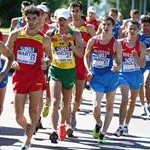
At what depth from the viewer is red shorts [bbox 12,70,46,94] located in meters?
7.96

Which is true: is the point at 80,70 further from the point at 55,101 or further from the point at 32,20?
the point at 32,20

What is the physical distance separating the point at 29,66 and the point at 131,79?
2.52 m

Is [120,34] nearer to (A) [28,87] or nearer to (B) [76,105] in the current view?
(B) [76,105]

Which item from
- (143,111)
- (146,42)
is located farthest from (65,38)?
(143,111)

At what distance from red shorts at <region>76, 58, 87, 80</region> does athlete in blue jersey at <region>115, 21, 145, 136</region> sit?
615mm

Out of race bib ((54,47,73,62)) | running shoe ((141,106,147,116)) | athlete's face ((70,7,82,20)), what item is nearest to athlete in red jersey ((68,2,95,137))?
athlete's face ((70,7,82,20))

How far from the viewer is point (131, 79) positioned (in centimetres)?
1000

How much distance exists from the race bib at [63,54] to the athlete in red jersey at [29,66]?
89 centimetres

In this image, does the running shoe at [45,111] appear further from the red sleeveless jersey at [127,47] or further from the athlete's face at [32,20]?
the athlete's face at [32,20]

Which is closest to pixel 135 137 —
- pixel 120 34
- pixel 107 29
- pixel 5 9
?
pixel 107 29

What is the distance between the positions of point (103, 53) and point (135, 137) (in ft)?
5.22

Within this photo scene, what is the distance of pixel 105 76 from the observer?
928cm

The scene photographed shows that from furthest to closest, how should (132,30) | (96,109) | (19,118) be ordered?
A: 1. (132,30)
2. (96,109)
3. (19,118)

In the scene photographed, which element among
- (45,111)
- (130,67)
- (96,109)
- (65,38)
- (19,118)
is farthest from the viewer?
(45,111)
